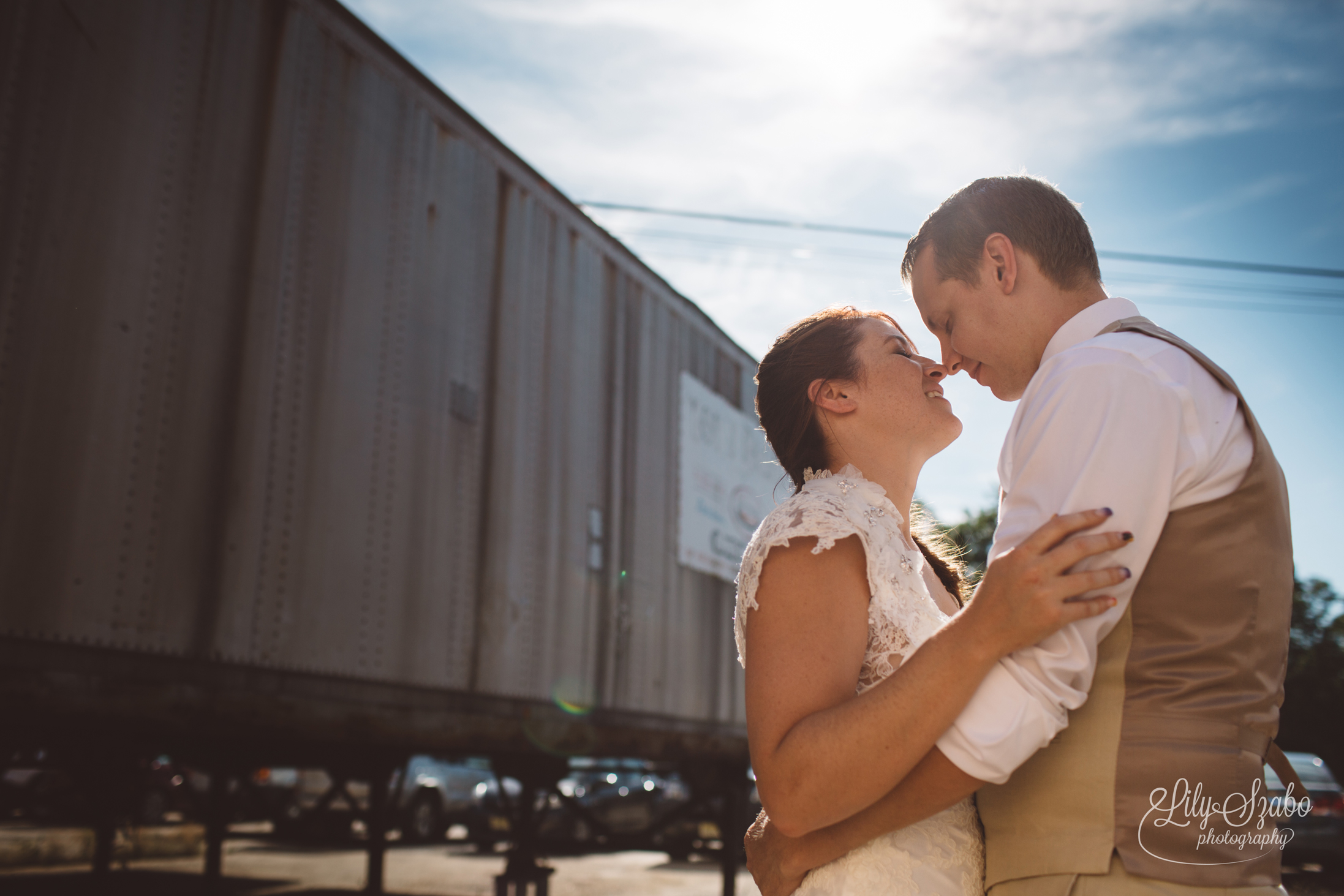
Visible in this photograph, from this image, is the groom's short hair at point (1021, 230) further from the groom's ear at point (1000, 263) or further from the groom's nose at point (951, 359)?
the groom's nose at point (951, 359)

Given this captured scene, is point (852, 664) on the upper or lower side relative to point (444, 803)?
upper

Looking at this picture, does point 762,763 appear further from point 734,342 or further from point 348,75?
point 734,342

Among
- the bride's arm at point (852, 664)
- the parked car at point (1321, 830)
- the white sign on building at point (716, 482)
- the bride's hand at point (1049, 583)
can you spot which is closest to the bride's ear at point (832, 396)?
the bride's arm at point (852, 664)

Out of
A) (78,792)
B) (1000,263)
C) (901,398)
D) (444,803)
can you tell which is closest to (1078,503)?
(1000,263)

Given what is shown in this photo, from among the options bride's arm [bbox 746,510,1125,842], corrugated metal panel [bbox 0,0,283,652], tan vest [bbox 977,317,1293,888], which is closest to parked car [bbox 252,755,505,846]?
corrugated metal panel [bbox 0,0,283,652]

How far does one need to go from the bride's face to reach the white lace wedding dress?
0.24 m

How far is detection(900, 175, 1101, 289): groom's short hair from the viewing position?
4.88ft

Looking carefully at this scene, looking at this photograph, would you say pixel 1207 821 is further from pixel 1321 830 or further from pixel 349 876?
pixel 1321 830

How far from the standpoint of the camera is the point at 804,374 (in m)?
1.88

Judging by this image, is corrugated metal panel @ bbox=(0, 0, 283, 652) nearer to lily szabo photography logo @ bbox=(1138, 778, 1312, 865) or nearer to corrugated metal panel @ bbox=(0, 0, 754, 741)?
corrugated metal panel @ bbox=(0, 0, 754, 741)

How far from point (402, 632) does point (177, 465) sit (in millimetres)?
1261

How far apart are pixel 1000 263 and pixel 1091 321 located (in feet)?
0.58

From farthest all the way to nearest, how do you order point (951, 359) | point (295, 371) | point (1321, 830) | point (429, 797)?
point (429, 797)
point (1321, 830)
point (295, 371)
point (951, 359)

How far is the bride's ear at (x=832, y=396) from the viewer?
72.4 inches
